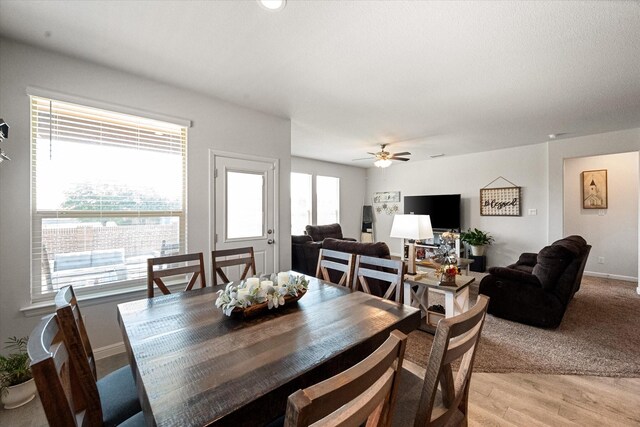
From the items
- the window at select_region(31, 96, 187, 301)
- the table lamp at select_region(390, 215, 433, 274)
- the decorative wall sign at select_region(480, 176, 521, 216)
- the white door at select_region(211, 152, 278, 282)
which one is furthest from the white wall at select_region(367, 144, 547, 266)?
the window at select_region(31, 96, 187, 301)

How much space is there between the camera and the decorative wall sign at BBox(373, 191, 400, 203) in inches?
295

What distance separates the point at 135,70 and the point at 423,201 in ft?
19.8

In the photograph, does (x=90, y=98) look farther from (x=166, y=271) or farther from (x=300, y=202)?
(x=300, y=202)

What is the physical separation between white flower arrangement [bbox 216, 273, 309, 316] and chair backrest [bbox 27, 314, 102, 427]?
1.82ft

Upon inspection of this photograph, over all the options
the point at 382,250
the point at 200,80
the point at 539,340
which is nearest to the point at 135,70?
the point at 200,80

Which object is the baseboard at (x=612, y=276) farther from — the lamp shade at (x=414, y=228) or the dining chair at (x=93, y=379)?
the dining chair at (x=93, y=379)

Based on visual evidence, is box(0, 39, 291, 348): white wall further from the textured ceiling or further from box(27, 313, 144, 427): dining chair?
box(27, 313, 144, 427): dining chair

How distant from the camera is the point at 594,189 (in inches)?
208

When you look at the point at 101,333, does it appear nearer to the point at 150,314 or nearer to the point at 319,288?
the point at 150,314

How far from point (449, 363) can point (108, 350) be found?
2.88 m

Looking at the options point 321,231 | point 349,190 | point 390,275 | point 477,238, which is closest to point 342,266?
point 390,275

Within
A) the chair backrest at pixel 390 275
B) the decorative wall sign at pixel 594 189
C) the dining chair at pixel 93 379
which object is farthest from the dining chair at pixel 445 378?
the decorative wall sign at pixel 594 189

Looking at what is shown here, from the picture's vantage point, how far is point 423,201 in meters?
6.67

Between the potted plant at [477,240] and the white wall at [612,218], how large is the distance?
1.50 meters
